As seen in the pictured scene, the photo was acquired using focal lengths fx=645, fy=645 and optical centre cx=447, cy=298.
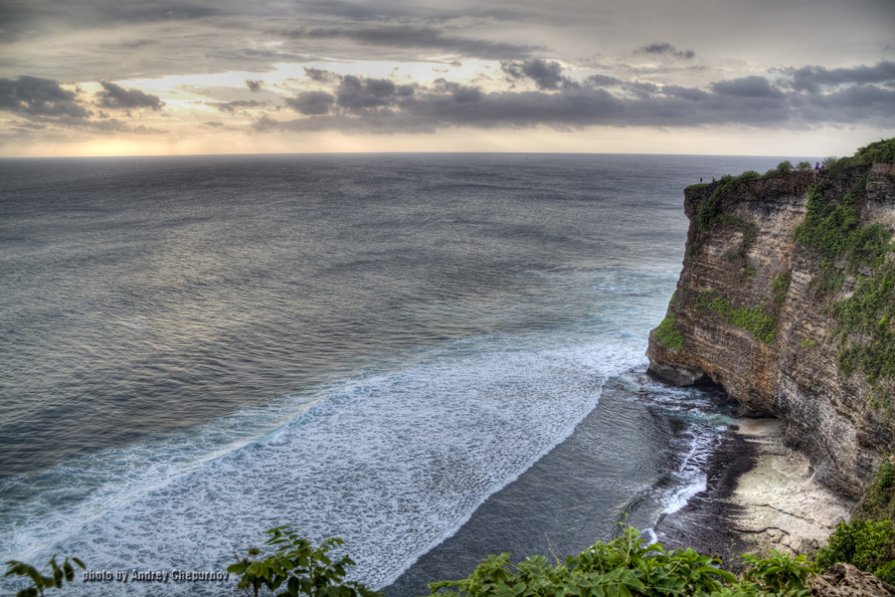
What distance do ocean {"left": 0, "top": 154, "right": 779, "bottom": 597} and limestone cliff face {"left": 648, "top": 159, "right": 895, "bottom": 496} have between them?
3201 millimetres

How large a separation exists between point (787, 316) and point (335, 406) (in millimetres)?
23216

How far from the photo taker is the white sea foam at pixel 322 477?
75.9 ft

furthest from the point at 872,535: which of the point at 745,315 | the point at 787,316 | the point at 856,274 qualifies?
the point at 745,315

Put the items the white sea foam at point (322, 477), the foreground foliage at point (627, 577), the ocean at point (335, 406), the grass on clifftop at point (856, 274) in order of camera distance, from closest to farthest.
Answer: the foreground foliage at point (627, 577), the white sea foam at point (322, 477), the grass on clifftop at point (856, 274), the ocean at point (335, 406)

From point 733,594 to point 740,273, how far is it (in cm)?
2872

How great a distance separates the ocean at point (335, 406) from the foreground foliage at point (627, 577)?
41.8 feet

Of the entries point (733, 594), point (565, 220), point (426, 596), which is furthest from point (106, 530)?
point (565, 220)

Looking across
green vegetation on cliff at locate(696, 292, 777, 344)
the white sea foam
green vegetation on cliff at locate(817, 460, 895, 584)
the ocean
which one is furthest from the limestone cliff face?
the white sea foam

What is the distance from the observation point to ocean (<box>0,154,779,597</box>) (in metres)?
24.2

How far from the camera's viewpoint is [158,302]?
52375 mm

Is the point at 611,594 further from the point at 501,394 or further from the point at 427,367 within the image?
the point at 427,367

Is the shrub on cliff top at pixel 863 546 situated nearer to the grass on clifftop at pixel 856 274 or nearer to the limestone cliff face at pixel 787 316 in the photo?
the limestone cliff face at pixel 787 316

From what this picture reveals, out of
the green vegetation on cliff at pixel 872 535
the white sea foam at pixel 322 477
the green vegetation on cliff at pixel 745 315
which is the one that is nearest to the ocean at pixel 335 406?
the white sea foam at pixel 322 477

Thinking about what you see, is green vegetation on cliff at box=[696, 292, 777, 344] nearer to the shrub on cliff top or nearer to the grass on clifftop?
the grass on clifftop
